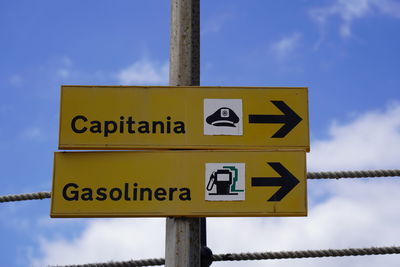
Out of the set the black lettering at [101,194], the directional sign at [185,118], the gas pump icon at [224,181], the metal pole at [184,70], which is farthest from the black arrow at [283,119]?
the black lettering at [101,194]

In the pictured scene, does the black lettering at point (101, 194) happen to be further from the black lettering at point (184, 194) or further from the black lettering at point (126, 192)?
the black lettering at point (184, 194)

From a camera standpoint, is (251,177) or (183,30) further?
(183,30)

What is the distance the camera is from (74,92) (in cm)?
329

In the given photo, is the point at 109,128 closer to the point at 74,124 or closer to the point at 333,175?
the point at 74,124

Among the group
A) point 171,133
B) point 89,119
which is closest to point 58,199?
point 89,119

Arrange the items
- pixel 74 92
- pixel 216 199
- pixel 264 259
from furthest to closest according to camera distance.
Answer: pixel 264 259 → pixel 74 92 → pixel 216 199

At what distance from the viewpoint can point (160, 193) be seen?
121 inches

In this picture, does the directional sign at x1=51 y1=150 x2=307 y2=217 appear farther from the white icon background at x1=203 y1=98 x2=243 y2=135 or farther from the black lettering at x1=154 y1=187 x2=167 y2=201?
the white icon background at x1=203 y1=98 x2=243 y2=135

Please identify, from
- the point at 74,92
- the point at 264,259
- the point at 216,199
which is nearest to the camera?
the point at 216,199

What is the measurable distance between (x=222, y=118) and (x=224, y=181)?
0.34 m

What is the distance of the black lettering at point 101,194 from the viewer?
3076mm

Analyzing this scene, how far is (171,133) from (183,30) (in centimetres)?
56

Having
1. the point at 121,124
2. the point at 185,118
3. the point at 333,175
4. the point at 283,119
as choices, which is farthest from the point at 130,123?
the point at 333,175

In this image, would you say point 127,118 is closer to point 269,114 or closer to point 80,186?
point 80,186
